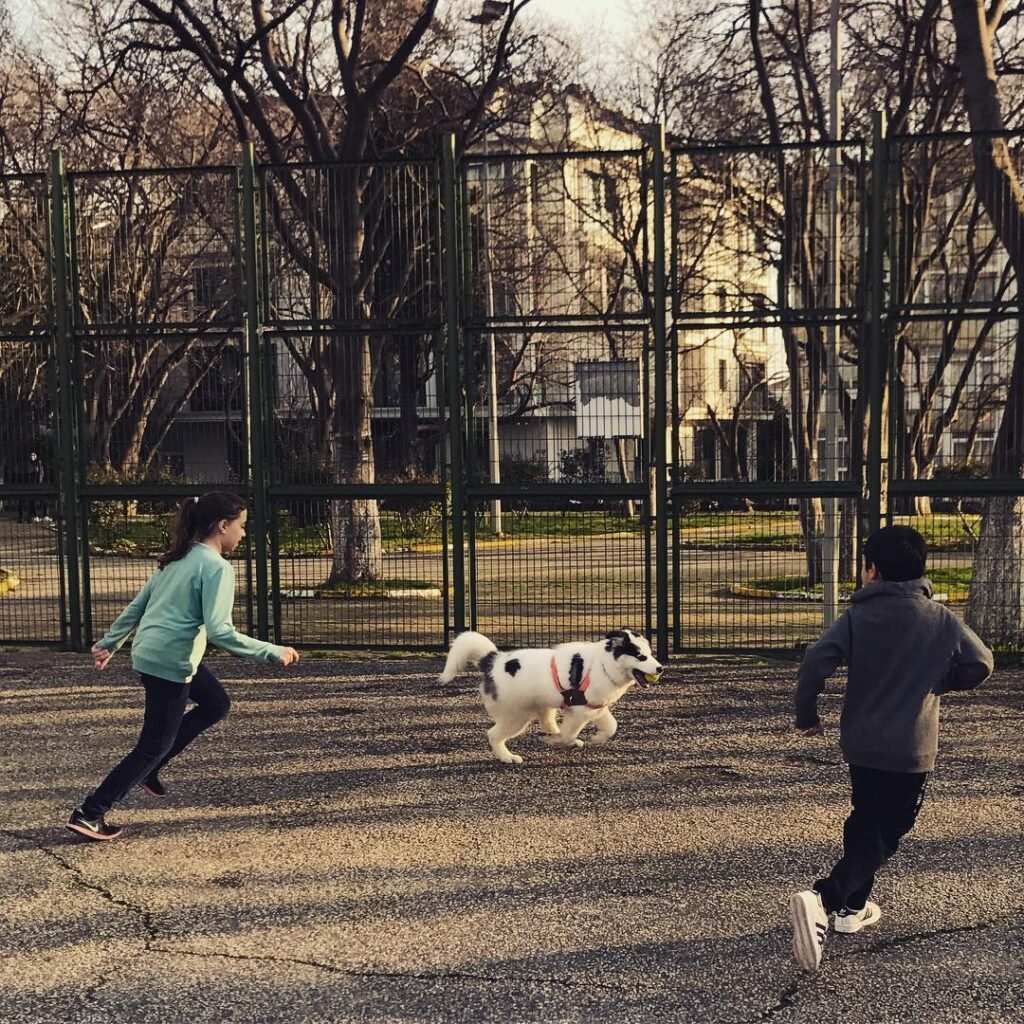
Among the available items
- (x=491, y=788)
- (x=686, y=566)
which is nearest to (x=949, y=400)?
(x=686, y=566)

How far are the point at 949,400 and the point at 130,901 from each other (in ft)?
27.6

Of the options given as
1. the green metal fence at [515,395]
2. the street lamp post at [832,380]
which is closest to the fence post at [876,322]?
the green metal fence at [515,395]

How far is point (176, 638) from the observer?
6055mm

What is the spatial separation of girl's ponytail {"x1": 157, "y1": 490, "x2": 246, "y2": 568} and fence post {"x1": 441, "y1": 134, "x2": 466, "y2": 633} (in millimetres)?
4574

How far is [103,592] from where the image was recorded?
12.7 meters

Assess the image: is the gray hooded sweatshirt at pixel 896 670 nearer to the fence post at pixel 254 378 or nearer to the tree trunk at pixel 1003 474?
the tree trunk at pixel 1003 474

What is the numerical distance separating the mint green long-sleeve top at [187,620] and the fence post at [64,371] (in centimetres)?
564

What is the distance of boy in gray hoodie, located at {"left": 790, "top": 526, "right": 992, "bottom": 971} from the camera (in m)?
4.64

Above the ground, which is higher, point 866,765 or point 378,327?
point 378,327

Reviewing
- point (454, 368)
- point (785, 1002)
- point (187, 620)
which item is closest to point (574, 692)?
point (187, 620)

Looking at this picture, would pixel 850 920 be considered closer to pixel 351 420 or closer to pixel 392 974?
pixel 392 974

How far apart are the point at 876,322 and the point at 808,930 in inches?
270

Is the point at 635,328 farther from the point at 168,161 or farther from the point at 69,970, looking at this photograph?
the point at 168,161

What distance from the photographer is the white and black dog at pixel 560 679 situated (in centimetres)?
730
